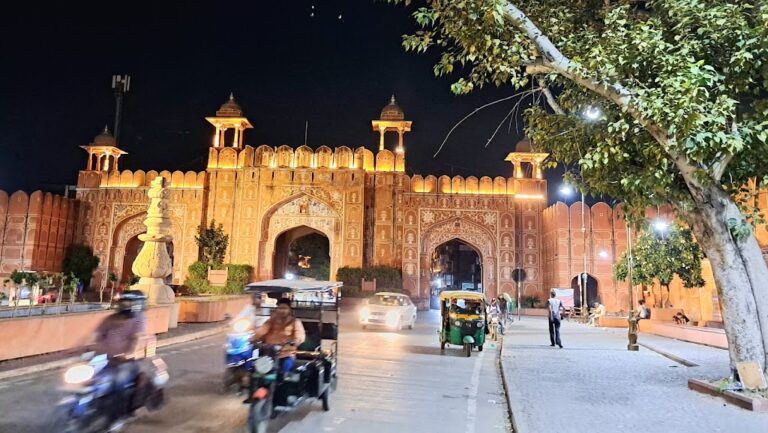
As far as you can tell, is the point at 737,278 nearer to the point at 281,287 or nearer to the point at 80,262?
the point at 281,287


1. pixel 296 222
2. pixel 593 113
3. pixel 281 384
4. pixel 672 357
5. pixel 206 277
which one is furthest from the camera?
pixel 296 222

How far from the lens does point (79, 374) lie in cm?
426

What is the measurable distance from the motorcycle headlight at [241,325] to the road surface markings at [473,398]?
3146 mm

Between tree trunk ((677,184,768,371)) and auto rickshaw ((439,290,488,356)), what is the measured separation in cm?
551

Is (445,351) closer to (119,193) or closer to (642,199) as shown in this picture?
(642,199)

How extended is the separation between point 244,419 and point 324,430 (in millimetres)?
904

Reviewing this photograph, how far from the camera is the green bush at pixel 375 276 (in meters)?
29.2

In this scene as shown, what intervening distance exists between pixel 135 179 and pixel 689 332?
29987 millimetres

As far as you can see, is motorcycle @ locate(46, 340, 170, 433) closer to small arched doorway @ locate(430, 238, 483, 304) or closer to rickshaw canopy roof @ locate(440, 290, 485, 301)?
rickshaw canopy roof @ locate(440, 290, 485, 301)

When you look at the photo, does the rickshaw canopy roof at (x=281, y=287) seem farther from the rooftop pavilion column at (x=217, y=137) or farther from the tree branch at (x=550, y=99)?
the rooftop pavilion column at (x=217, y=137)

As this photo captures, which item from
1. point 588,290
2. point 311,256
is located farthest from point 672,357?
point 311,256

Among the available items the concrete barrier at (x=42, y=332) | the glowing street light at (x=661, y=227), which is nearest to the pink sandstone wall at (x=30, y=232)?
the concrete barrier at (x=42, y=332)

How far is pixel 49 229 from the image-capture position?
3067 centimetres

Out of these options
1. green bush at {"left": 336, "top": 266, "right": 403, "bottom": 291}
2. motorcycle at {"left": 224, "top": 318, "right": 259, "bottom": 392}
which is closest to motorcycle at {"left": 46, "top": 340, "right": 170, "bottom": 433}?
motorcycle at {"left": 224, "top": 318, "right": 259, "bottom": 392}
